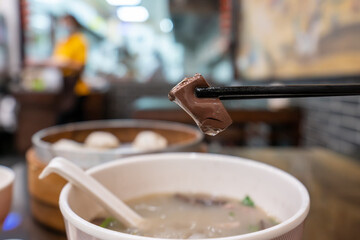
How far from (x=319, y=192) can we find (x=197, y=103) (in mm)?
763

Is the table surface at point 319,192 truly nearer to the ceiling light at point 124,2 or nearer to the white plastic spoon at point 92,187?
the white plastic spoon at point 92,187

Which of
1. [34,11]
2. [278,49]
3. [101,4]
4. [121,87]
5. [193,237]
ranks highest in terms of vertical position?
[101,4]

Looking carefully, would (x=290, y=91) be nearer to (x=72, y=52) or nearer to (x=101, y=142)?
(x=101, y=142)

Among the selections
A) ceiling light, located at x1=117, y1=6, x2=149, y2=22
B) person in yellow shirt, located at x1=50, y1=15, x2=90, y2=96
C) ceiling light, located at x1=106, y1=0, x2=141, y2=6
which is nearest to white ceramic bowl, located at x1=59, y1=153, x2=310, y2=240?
person in yellow shirt, located at x1=50, y1=15, x2=90, y2=96

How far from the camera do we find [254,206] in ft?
2.34

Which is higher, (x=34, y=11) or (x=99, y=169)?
(x=34, y=11)

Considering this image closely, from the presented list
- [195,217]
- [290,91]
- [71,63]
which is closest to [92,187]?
[195,217]

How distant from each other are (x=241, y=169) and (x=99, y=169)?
330 mm

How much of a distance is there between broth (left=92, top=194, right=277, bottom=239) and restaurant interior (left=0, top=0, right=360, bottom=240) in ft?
0.07

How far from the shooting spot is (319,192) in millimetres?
1027

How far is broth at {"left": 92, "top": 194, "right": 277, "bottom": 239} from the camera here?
61 centimetres

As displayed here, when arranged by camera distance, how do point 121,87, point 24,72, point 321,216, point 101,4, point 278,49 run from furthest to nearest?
point 101,4 → point 121,87 → point 24,72 → point 278,49 → point 321,216

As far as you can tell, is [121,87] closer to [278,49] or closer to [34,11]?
[34,11]

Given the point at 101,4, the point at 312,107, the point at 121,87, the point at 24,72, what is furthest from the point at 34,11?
the point at 312,107
